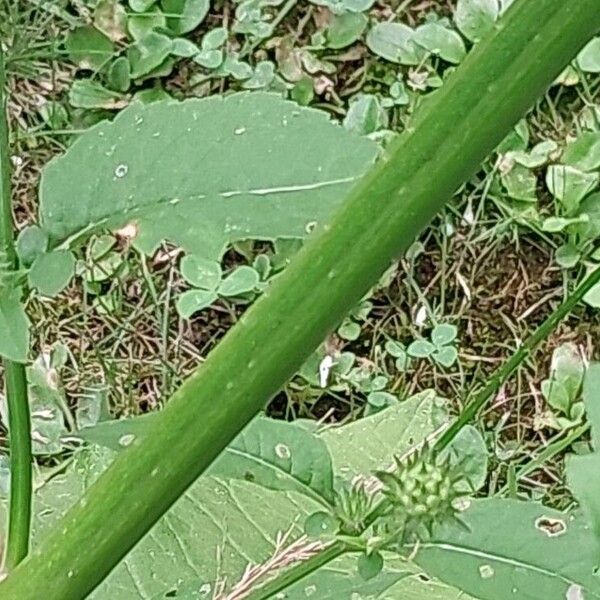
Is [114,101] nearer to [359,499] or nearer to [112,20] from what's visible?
[112,20]

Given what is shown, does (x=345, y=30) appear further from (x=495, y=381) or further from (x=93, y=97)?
(x=495, y=381)

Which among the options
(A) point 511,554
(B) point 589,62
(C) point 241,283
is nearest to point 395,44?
(B) point 589,62

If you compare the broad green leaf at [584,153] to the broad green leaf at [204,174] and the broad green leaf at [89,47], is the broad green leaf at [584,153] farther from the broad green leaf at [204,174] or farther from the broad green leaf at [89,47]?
the broad green leaf at [204,174]

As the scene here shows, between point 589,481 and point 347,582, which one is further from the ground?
point 589,481

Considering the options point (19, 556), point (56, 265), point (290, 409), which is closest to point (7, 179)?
point (56, 265)

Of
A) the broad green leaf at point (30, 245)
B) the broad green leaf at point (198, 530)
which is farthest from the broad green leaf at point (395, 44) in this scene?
the broad green leaf at point (30, 245)

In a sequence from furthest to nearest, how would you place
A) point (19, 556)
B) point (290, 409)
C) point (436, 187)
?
1. point (290, 409)
2. point (19, 556)
3. point (436, 187)

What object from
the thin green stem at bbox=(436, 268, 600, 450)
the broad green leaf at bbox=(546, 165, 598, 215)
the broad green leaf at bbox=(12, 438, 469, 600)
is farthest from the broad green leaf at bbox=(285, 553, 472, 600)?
the broad green leaf at bbox=(546, 165, 598, 215)
